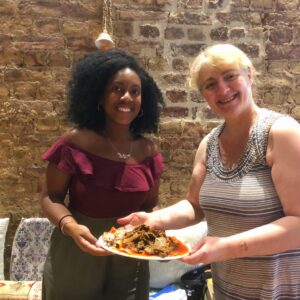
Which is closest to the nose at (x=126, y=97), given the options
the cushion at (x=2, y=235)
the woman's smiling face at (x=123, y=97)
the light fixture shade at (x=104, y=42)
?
the woman's smiling face at (x=123, y=97)

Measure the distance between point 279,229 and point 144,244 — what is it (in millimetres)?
448

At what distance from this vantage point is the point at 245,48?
9.29 feet

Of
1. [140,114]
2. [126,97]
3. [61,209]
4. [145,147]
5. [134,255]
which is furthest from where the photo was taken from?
[140,114]

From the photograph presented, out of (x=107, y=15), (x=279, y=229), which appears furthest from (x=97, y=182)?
(x=107, y=15)

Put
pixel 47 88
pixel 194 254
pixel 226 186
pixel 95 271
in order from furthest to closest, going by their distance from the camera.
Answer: pixel 47 88 < pixel 95 271 < pixel 226 186 < pixel 194 254

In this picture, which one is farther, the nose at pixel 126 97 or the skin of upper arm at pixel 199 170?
the nose at pixel 126 97

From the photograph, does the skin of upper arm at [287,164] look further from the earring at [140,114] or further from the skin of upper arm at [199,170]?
the earring at [140,114]

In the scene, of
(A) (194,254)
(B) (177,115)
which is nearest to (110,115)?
(A) (194,254)

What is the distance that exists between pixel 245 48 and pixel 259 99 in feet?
1.32

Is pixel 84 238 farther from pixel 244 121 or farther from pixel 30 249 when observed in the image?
pixel 30 249

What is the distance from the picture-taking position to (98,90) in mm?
1704

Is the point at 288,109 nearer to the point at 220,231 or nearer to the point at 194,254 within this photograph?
the point at 220,231

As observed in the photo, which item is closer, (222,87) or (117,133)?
(222,87)

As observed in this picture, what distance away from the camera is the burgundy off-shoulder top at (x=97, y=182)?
4.97 feet
